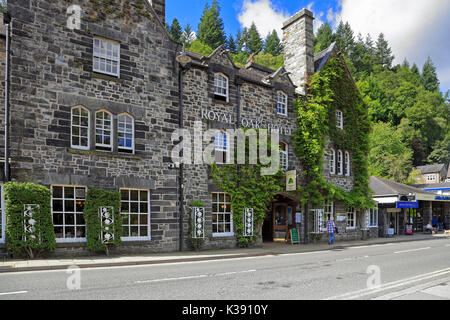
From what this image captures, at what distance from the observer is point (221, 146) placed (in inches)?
688

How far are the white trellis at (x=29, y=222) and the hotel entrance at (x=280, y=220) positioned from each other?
45.1ft

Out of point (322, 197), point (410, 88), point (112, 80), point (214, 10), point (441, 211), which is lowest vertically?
point (441, 211)

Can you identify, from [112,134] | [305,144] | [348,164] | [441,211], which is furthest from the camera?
[441,211]

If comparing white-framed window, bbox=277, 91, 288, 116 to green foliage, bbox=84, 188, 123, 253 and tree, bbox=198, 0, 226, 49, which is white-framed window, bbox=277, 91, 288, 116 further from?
tree, bbox=198, 0, 226, 49

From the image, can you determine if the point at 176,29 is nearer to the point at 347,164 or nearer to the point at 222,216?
the point at 347,164

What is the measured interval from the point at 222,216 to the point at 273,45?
59410mm

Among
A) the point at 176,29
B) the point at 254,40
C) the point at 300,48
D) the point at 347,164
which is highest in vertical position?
the point at 254,40

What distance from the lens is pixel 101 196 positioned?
13.3m

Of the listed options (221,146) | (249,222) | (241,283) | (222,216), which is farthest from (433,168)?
(241,283)

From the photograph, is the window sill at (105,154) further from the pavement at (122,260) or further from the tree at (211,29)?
the tree at (211,29)

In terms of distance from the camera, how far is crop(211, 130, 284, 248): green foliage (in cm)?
1708

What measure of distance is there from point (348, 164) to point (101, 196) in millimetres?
17357
